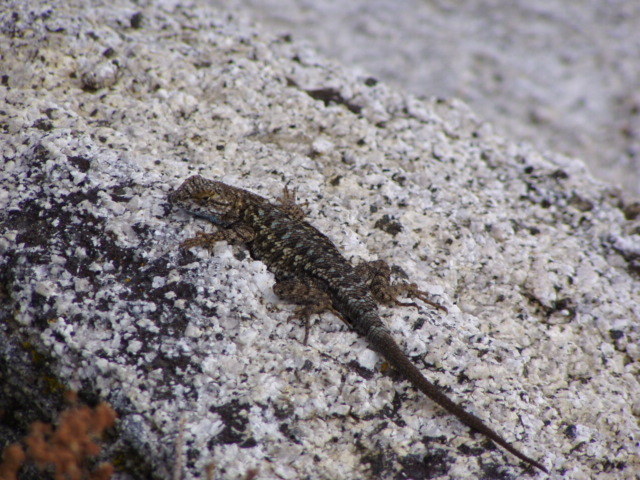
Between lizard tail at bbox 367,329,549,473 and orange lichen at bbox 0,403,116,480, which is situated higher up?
lizard tail at bbox 367,329,549,473

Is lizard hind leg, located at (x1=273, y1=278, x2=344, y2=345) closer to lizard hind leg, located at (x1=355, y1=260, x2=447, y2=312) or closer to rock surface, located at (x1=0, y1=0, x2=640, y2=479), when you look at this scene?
rock surface, located at (x1=0, y1=0, x2=640, y2=479)

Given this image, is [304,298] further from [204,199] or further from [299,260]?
[204,199]

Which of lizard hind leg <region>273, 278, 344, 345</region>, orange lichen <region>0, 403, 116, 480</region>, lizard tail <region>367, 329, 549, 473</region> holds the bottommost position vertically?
orange lichen <region>0, 403, 116, 480</region>

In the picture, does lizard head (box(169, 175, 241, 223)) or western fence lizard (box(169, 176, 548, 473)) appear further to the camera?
lizard head (box(169, 175, 241, 223))

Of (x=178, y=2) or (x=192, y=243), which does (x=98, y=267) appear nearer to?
(x=192, y=243)

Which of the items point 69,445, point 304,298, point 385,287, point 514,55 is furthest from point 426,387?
point 514,55

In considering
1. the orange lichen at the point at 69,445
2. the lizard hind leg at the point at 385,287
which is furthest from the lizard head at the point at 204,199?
the orange lichen at the point at 69,445

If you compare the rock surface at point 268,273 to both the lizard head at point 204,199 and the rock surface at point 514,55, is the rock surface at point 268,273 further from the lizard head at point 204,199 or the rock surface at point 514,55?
the rock surface at point 514,55

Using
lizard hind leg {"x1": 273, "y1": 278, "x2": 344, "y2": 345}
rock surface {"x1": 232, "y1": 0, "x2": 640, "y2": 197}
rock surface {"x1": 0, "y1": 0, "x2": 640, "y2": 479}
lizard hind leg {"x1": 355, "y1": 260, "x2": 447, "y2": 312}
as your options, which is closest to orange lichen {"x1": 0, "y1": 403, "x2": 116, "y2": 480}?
rock surface {"x1": 0, "y1": 0, "x2": 640, "y2": 479}
